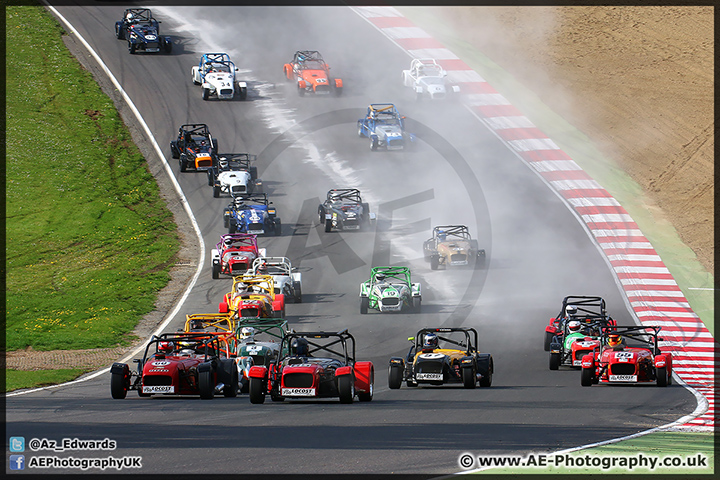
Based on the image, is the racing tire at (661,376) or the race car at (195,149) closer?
the racing tire at (661,376)

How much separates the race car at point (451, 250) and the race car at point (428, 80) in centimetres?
2039

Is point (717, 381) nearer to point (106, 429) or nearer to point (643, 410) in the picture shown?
point (643, 410)

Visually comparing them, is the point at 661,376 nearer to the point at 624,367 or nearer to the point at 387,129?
the point at 624,367

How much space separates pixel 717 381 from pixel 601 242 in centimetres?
1604

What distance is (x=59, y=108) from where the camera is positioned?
60781mm

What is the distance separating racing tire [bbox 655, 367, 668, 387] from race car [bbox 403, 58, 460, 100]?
37.1 meters

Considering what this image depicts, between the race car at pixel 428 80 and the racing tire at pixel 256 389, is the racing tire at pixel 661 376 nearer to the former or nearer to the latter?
the racing tire at pixel 256 389

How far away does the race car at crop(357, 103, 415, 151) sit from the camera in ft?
181

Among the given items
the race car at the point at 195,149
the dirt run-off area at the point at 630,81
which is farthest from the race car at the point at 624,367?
the race car at the point at 195,149

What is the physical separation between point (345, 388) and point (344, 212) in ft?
82.4

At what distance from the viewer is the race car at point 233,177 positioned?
4925 centimetres

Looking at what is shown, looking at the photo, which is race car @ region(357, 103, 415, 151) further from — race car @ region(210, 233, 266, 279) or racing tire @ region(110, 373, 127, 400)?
racing tire @ region(110, 373, 127, 400)

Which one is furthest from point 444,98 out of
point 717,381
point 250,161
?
point 717,381

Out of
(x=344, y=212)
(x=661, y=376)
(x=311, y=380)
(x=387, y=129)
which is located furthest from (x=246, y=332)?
(x=387, y=129)
